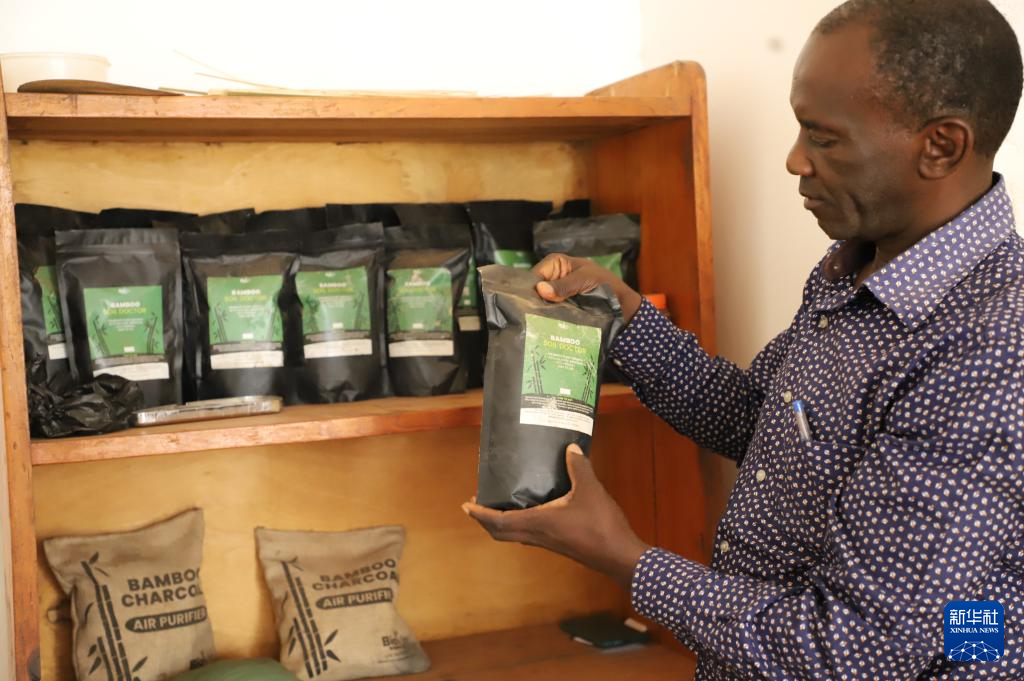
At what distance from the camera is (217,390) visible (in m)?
1.64

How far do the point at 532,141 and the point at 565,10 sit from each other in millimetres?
286

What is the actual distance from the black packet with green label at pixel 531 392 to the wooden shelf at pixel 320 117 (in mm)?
310

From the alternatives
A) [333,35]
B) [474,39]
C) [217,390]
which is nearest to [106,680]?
[217,390]

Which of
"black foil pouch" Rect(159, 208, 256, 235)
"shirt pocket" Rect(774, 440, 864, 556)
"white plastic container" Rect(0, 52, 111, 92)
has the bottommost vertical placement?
"shirt pocket" Rect(774, 440, 864, 556)

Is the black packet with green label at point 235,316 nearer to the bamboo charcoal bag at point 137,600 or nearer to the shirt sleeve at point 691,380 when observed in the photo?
the bamboo charcoal bag at point 137,600

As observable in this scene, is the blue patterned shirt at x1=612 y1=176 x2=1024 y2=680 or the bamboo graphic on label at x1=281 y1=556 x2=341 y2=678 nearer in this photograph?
the blue patterned shirt at x1=612 y1=176 x2=1024 y2=680

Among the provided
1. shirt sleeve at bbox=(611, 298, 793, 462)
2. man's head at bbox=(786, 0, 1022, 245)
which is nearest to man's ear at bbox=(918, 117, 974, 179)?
man's head at bbox=(786, 0, 1022, 245)

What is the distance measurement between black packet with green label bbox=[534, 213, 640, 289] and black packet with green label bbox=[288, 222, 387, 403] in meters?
0.29

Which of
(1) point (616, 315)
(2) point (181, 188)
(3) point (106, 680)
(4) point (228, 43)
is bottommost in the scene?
(3) point (106, 680)

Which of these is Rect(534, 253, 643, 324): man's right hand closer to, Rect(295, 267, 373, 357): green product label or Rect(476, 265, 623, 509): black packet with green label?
Rect(476, 265, 623, 509): black packet with green label

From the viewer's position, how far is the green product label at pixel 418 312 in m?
1.73

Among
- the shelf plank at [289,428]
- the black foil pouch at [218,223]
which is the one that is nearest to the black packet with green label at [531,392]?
the shelf plank at [289,428]

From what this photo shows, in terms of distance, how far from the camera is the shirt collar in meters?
1.09

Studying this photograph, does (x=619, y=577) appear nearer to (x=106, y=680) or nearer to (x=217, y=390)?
(x=217, y=390)
